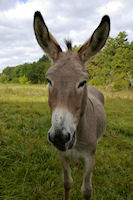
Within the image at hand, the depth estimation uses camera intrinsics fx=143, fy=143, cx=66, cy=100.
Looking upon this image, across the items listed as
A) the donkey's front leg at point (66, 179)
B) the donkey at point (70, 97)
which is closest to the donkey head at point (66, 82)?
the donkey at point (70, 97)

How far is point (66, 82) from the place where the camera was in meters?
1.60

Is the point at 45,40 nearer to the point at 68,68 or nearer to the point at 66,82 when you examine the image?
the point at 68,68

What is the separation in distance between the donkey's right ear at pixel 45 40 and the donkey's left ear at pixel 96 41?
0.37 m

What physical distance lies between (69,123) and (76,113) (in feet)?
0.88

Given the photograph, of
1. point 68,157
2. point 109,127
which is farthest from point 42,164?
point 109,127

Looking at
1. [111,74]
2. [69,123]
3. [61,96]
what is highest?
[111,74]

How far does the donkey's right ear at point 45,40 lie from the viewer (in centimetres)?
202

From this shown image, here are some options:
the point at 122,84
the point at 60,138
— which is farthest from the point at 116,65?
the point at 60,138

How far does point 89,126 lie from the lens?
92.6 inches

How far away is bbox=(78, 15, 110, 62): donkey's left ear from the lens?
189 cm

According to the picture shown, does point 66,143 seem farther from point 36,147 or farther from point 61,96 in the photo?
point 36,147

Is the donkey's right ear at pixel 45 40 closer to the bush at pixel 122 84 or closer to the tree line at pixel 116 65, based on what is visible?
the tree line at pixel 116 65

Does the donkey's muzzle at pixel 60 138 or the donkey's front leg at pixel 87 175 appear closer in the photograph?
the donkey's muzzle at pixel 60 138

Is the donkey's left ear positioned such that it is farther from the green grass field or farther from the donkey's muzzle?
the green grass field
